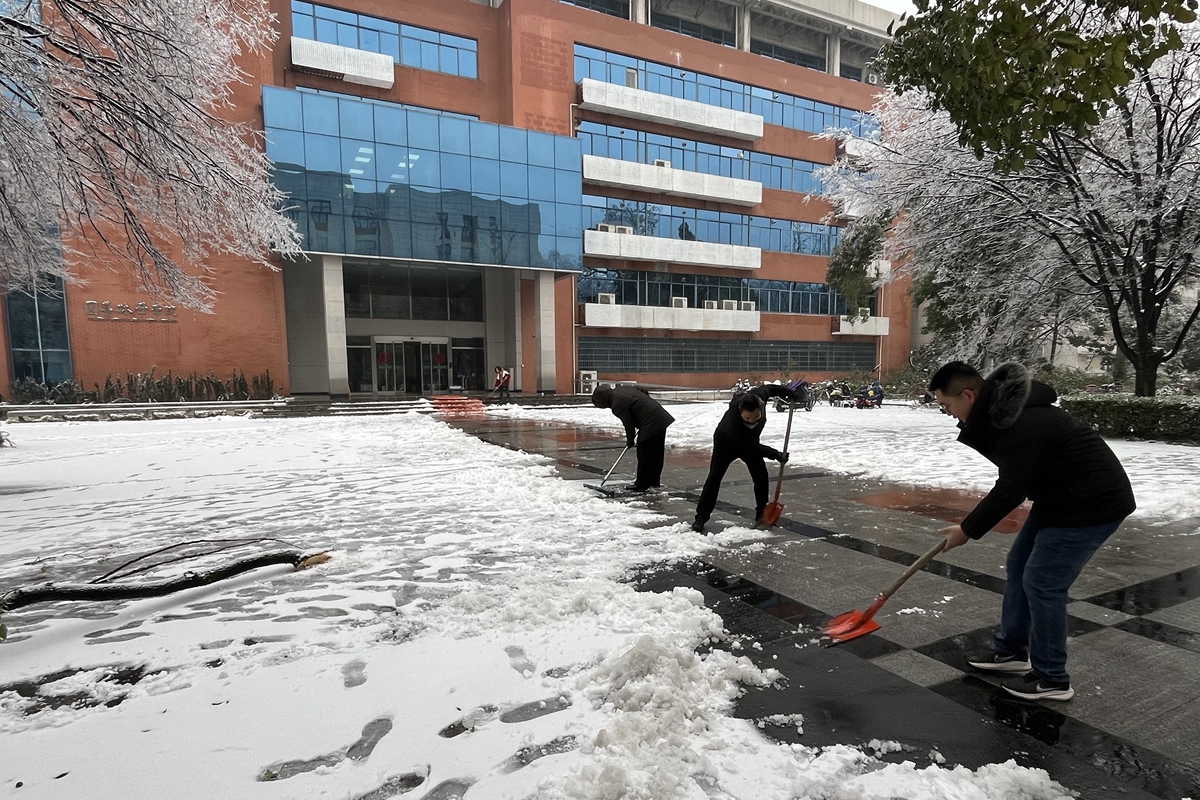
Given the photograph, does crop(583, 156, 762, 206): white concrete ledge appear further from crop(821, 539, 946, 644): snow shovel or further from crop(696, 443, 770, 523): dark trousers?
crop(821, 539, 946, 644): snow shovel

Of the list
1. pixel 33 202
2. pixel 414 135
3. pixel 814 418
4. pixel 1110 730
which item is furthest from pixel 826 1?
pixel 1110 730

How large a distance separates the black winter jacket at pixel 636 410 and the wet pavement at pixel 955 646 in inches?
58.0

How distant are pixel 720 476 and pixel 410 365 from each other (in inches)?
1102

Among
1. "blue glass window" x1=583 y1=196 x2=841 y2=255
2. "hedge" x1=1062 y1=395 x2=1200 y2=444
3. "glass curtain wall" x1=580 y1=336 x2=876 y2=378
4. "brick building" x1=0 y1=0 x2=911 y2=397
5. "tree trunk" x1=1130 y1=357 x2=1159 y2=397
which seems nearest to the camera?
"hedge" x1=1062 y1=395 x2=1200 y2=444

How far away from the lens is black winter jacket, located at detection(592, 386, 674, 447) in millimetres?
7328

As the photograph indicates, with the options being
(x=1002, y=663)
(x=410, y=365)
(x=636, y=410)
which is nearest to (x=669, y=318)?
(x=410, y=365)

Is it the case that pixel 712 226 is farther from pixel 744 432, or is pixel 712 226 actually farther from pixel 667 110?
pixel 744 432

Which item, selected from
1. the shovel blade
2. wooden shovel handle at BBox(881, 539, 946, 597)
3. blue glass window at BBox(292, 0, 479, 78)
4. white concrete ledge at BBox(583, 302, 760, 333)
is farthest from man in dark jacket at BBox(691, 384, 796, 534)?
blue glass window at BBox(292, 0, 479, 78)

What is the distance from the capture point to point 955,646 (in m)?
3.19

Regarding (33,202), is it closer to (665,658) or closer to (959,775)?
(665,658)

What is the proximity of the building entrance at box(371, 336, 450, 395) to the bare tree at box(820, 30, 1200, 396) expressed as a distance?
A: 2303cm

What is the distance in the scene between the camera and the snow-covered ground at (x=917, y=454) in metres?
6.91

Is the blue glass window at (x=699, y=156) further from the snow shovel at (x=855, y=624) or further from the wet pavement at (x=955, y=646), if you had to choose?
the snow shovel at (x=855, y=624)

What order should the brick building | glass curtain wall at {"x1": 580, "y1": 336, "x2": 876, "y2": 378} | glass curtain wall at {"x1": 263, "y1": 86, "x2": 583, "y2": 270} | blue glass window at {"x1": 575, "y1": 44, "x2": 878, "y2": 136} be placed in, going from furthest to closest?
glass curtain wall at {"x1": 580, "y1": 336, "x2": 876, "y2": 378} < blue glass window at {"x1": 575, "y1": 44, "x2": 878, "y2": 136} < the brick building < glass curtain wall at {"x1": 263, "y1": 86, "x2": 583, "y2": 270}
